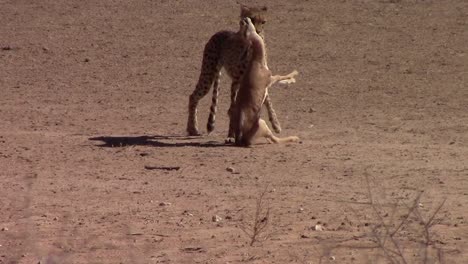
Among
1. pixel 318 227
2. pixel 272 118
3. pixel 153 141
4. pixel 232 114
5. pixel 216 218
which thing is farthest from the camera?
pixel 272 118

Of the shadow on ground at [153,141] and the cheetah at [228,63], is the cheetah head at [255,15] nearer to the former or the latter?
the cheetah at [228,63]

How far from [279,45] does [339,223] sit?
384 inches

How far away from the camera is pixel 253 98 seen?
1271cm

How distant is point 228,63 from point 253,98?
887 mm

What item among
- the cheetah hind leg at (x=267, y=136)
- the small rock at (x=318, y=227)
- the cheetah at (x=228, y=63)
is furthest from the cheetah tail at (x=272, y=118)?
the small rock at (x=318, y=227)

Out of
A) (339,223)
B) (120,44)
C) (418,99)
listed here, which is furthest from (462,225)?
(120,44)

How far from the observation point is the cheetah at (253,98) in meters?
12.6

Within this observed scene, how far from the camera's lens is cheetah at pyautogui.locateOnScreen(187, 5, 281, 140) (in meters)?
13.2

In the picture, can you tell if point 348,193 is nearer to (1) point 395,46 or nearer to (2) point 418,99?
(2) point 418,99

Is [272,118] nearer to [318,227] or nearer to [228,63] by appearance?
[228,63]

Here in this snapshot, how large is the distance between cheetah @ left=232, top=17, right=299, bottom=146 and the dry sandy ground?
0.68 feet

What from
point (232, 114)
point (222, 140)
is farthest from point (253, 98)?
point (222, 140)

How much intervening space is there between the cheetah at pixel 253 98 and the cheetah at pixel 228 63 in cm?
15

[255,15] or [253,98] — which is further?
[255,15]
